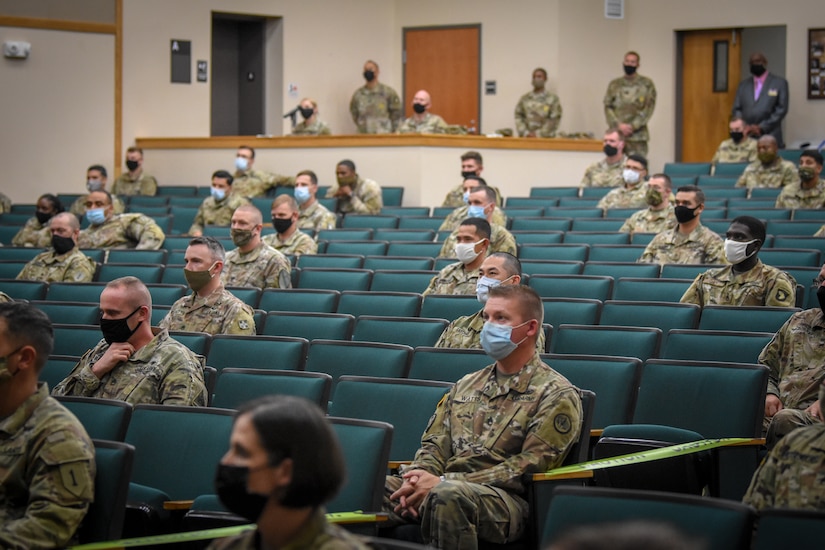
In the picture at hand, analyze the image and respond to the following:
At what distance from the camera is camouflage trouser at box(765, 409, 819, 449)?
410 centimetres

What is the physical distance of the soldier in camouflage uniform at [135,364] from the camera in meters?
4.21

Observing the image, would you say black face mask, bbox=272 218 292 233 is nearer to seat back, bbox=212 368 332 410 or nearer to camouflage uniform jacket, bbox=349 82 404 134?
seat back, bbox=212 368 332 410

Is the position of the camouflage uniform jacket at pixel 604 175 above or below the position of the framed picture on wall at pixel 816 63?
below

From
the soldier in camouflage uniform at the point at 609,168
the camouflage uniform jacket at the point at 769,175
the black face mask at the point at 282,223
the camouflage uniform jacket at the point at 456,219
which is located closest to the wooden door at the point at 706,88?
the soldier in camouflage uniform at the point at 609,168

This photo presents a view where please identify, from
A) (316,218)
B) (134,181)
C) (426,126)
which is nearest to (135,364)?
(316,218)

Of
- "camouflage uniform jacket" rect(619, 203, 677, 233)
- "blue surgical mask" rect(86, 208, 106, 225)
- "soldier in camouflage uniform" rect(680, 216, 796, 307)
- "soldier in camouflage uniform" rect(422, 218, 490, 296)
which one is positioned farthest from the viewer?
"blue surgical mask" rect(86, 208, 106, 225)

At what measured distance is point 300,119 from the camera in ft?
49.0

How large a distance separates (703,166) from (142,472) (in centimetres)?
1008

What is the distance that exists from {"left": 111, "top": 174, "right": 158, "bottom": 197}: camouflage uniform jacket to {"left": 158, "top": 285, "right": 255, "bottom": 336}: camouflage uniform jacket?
7.61m

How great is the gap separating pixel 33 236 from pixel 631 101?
25.2 feet

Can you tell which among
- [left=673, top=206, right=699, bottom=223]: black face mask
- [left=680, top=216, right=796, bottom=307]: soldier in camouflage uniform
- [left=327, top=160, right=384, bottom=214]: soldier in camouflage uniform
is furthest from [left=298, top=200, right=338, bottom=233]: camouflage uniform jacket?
[left=680, top=216, right=796, bottom=307]: soldier in camouflage uniform

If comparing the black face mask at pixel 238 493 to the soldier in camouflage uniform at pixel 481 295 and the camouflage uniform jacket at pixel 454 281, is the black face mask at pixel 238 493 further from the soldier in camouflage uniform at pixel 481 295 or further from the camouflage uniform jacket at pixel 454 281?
the camouflage uniform jacket at pixel 454 281

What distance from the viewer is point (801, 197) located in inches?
380

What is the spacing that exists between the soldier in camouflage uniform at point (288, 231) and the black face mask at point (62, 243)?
4.72 ft
